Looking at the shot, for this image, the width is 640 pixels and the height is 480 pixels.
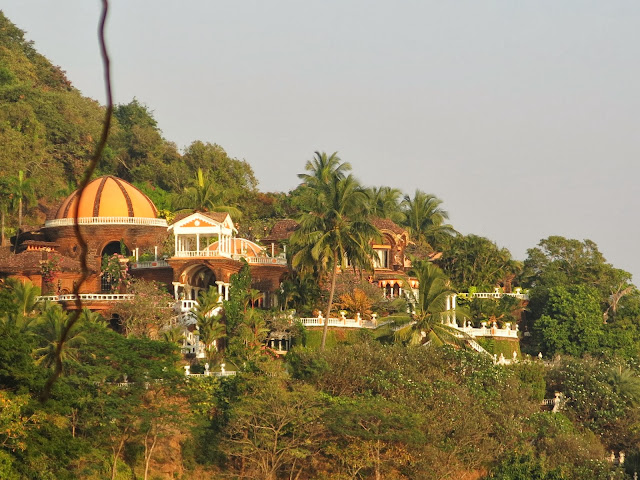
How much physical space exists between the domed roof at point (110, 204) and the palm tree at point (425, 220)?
58.0ft

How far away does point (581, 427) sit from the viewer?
42.8 metres

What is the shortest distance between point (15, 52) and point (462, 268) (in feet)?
138

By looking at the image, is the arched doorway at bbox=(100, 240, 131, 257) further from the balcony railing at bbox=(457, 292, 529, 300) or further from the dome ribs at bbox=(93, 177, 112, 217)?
the balcony railing at bbox=(457, 292, 529, 300)

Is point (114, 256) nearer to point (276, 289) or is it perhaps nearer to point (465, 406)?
point (276, 289)

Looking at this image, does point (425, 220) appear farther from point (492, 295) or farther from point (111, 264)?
point (111, 264)

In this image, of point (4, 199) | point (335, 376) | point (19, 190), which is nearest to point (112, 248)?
point (19, 190)

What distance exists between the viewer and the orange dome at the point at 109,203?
167ft

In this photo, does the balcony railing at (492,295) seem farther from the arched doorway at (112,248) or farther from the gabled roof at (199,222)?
the arched doorway at (112,248)

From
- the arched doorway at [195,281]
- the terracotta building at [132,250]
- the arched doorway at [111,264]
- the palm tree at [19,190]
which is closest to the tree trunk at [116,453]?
the terracotta building at [132,250]

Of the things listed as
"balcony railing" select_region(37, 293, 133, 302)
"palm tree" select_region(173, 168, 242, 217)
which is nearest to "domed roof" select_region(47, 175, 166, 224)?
"palm tree" select_region(173, 168, 242, 217)

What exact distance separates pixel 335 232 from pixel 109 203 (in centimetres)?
1271

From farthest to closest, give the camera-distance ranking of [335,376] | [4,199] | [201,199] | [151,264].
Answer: [201,199] < [4,199] < [151,264] < [335,376]

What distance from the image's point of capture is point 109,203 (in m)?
51.2

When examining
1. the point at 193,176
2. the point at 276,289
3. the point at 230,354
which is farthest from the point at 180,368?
the point at 193,176
